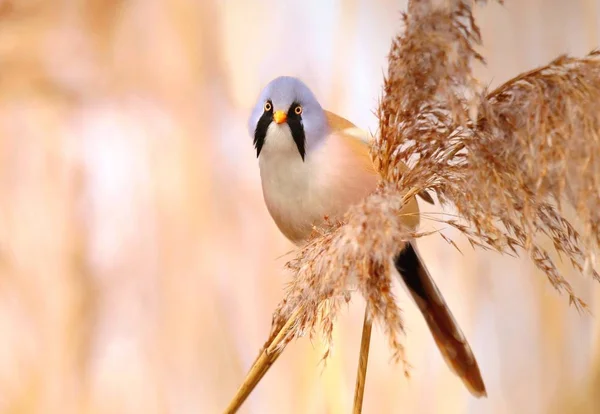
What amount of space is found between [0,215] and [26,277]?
0.14 metres

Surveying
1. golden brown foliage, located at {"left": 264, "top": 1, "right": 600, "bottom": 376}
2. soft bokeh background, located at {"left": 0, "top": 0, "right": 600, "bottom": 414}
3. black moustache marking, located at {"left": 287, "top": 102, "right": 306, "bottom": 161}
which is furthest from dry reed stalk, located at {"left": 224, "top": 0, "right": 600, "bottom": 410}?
soft bokeh background, located at {"left": 0, "top": 0, "right": 600, "bottom": 414}

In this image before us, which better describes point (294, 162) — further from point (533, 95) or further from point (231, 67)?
point (231, 67)

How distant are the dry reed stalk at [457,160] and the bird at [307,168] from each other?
99mm

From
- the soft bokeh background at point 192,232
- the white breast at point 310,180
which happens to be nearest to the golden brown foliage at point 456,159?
the white breast at point 310,180

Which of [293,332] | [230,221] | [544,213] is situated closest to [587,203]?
[544,213]

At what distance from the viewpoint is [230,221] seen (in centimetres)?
124

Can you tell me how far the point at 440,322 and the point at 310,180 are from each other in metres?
0.24

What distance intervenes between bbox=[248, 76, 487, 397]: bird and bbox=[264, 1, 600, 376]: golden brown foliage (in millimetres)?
106

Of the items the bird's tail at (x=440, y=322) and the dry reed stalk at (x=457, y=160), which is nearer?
the dry reed stalk at (x=457, y=160)

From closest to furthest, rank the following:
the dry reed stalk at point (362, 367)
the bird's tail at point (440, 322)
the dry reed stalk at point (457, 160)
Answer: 1. the dry reed stalk at point (457, 160)
2. the dry reed stalk at point (362, 367)
3. the bird's tail at point (440, 322)

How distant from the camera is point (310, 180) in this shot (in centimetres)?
67

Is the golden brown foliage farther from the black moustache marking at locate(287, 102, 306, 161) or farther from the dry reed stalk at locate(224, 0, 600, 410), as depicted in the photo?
the black moustache marking at locate(287, 102, 306, 161)

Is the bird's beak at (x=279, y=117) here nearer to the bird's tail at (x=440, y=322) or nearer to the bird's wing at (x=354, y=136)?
the bird's wing at (x=354, y=136)

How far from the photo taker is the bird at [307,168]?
666 millimetres
